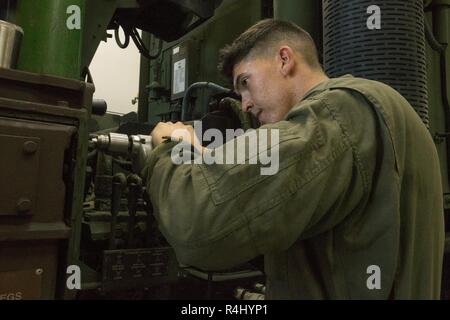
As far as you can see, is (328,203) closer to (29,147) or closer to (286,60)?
(286,60)

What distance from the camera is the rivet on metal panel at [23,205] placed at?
73 centimetres

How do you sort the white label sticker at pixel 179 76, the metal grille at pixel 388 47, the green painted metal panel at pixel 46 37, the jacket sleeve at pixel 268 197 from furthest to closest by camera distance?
the white label sticker at pixel 179 76 → the metal grille at pixel 388 47 → the green painted metal panel at pixel 46 37 → the jacket sleeve at pixel 268 197

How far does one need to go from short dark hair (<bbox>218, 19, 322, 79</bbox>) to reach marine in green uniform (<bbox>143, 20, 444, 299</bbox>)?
19cm

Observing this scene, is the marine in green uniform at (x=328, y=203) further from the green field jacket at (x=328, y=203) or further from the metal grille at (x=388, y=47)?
the metal grille at (x=388, y=47)

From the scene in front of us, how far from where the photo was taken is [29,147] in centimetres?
74

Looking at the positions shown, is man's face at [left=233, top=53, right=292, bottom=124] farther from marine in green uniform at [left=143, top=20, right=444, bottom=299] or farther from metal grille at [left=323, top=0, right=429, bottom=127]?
metal grille at [left=323, top=0, right=429, bottom=127]

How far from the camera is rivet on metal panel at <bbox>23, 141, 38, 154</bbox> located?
74 cm

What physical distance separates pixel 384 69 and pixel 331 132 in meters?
1.05

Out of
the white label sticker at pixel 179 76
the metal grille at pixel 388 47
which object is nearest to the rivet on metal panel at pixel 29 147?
the metal grille at pixel 388 47

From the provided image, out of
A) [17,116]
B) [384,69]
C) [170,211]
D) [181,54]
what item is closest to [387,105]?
[170,211]

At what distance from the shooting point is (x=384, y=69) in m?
1.64

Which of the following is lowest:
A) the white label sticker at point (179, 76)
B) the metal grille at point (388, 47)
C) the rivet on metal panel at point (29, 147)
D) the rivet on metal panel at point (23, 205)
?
the rivet on metal panel at point (23, 205)

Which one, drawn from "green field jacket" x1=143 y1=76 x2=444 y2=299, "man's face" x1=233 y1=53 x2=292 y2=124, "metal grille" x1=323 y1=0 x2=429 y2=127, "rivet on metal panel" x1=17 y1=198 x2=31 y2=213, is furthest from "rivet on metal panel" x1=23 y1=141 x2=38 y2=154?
"metal grille" x1=323 y1=0 x2=429 y2=127

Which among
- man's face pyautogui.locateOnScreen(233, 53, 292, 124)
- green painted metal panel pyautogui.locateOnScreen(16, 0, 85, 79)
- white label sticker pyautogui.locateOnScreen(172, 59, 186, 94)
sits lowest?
man's face pyautogui.locateOnScreen(233, 53, 292, 124)
